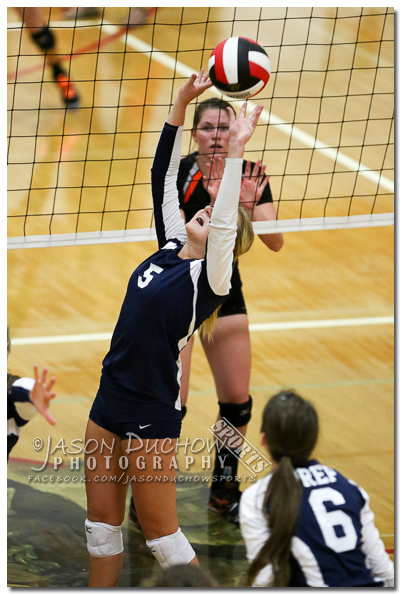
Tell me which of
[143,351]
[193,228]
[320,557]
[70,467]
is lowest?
[70,467]

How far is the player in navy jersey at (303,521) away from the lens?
212 centimetres

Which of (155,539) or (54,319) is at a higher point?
(155,539)

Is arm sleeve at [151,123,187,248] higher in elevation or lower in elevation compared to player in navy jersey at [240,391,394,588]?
higher

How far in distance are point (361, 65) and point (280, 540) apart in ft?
26.0

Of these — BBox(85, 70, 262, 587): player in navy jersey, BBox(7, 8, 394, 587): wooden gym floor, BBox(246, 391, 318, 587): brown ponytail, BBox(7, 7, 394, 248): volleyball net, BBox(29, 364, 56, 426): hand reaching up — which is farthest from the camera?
BBox(7, 7, 394, 248): volleyball net

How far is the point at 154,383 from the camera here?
2.63 metres

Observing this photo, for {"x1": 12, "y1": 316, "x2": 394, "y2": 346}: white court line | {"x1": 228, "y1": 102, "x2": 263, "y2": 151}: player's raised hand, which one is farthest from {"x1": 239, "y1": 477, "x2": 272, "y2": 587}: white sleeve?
{"x1": 12, "y1": 316, "x2": 394, "y2": 346}: white court line

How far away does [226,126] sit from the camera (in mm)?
3682

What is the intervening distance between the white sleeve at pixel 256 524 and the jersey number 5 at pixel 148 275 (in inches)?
32.6

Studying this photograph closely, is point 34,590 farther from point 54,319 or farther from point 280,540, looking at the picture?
point 54,319

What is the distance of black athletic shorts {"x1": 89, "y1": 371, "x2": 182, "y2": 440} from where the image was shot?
2.63 meters

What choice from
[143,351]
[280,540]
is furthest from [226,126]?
[280,540]

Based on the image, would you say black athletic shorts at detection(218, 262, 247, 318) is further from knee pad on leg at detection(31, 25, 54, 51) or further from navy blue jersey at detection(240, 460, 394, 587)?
knee pad on leg at detection(31, 25, 54, 51)

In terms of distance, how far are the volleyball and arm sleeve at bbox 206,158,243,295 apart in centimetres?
67
